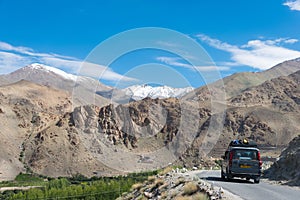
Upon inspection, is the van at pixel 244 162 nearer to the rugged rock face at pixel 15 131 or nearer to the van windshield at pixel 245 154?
the van windshield at pixel 245 154

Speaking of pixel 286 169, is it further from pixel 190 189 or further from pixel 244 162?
pixel 190 189

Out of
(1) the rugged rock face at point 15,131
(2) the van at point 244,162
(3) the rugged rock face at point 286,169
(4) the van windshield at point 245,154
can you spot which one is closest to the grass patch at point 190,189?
(2) the van at point 244,162

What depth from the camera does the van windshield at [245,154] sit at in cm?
2516

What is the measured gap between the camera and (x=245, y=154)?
82.7 feet

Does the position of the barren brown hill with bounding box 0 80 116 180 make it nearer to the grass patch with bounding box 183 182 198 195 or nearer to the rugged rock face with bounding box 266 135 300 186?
the rugged rock face with bounding box 266 135 300 186

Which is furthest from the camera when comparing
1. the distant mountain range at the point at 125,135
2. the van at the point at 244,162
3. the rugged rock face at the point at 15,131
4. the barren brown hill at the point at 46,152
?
the rugged rock face at the point at 15,131

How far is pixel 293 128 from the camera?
494ft

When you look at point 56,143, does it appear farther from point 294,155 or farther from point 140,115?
point 294,155

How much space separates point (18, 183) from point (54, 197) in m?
56.4

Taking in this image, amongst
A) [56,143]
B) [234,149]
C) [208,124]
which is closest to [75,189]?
[56,143]

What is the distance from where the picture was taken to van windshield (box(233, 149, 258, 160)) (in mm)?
25159


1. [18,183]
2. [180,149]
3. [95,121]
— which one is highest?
[95,121]

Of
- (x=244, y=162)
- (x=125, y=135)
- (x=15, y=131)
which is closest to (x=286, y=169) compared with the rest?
(x=244, y=162)

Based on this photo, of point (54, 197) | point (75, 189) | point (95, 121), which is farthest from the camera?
point (95, 121)
